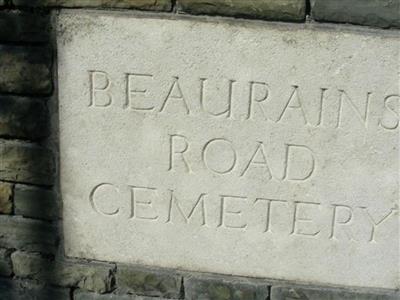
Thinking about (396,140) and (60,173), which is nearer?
Answer: (396,140)

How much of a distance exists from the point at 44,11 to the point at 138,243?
898 mm

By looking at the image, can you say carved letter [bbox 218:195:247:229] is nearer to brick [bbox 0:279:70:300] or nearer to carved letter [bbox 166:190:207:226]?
carved letter [bbox 166:190:207:226]

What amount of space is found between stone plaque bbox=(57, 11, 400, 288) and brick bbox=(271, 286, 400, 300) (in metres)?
0.04

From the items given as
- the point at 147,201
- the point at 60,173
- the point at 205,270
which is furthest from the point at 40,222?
the point at 205,270

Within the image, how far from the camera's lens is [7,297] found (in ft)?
10.0

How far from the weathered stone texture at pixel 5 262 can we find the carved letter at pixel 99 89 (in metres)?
0.71

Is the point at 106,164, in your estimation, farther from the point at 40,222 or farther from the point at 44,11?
the point at 44,11

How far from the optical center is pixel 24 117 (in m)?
2.81

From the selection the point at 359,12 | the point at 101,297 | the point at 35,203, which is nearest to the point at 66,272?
the point at 101,297

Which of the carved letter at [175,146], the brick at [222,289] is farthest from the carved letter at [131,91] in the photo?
the brick at [222,289]

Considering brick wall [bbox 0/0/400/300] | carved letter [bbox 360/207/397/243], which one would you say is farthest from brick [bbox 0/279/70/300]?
carved letter [bbox 360/207/397/243]

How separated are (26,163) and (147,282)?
0.63 metres

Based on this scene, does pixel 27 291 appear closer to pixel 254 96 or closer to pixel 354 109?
pixel 254 96

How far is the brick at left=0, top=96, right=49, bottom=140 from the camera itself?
279cm
